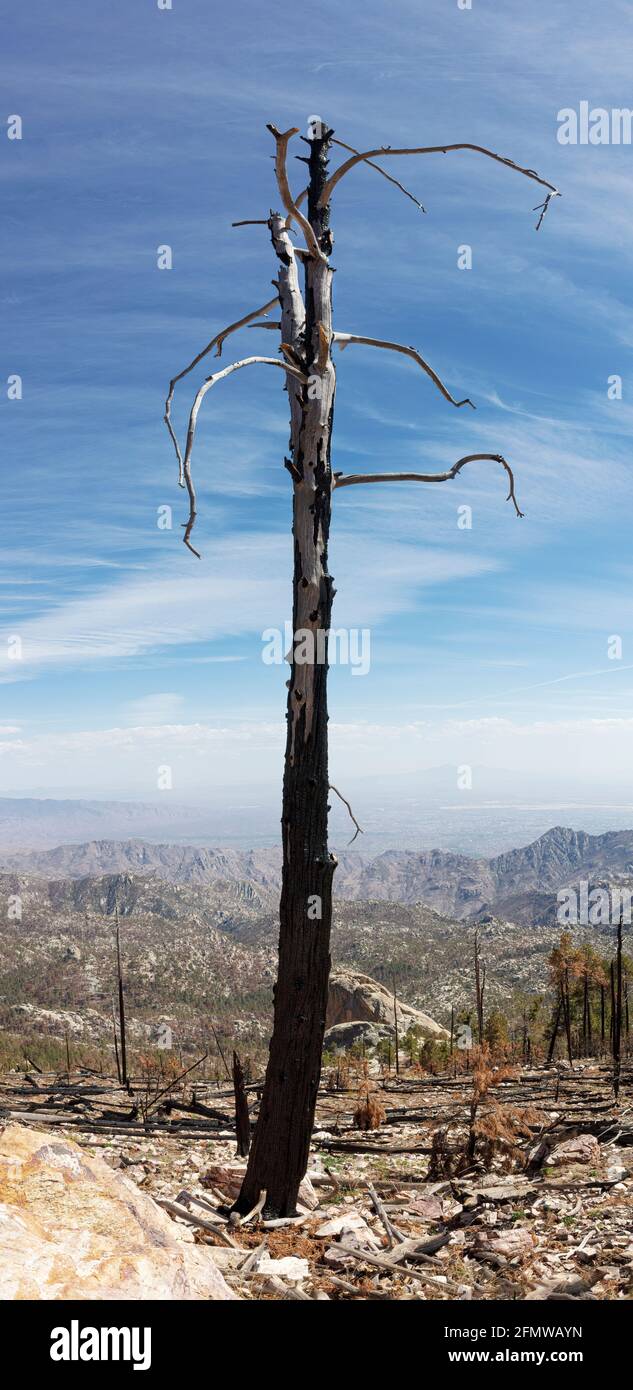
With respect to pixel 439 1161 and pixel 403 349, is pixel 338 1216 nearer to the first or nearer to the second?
pixel 439 1161

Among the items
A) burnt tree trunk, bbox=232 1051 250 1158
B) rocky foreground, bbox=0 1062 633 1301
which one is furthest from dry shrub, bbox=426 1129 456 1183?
burnt tree trunk, bbox=232 1051 250 1158

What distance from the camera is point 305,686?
21.9ft

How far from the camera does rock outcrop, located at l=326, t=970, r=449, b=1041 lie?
227 feet

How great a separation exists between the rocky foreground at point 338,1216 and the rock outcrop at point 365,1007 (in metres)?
61.0

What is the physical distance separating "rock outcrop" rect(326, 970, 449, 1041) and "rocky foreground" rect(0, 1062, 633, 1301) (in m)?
61.0

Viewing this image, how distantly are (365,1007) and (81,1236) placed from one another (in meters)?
71.9

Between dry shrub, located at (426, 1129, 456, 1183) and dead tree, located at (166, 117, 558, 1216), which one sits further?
dry shrub, located at (426, 1129, 456, 1183)

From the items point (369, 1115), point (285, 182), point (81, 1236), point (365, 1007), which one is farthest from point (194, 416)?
point (365, 1007)

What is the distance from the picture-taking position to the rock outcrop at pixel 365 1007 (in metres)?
69.1

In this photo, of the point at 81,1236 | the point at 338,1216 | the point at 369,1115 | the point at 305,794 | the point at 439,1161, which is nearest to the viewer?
the point at 81,1236

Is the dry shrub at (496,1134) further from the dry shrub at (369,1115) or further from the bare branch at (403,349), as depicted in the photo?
the bare branch at (403,349)

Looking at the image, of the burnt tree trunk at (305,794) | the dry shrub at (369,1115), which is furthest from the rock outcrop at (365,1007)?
the burnt tree trunk at (305,794)

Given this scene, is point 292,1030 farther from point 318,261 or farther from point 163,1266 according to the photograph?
point 318,261

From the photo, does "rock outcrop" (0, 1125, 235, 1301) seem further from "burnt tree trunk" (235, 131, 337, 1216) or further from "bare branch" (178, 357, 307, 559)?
"bare branch" (178, 357, 307, 559)
